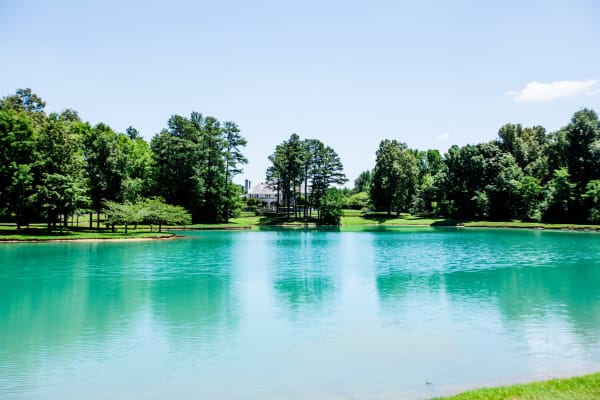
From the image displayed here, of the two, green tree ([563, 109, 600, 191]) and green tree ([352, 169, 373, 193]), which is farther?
green tree ([352, 169, 373, 193])

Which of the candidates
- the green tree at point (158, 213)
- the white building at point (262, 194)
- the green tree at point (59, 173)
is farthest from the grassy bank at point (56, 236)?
the white building at point (262, 194)

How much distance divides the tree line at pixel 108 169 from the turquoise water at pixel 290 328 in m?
24.7

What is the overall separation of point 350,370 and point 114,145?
59.5 m

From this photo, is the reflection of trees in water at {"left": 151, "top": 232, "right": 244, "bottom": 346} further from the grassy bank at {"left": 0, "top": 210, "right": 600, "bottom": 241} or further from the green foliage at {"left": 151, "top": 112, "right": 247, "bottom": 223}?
the green foliage at {"left": 151, "top": 112, "right": 247, "bottom": 223}

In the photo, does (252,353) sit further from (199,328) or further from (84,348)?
(84,348)

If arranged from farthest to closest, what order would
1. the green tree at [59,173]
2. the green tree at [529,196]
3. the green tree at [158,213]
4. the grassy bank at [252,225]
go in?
the green tree at [529,196] < the green tree at [158,213] < the green tree at [59,173] < the grassy bank at [252,225]

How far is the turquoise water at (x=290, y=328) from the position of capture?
1065 cm

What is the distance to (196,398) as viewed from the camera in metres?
9.78

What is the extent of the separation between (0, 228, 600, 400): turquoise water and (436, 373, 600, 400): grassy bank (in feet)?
5.01

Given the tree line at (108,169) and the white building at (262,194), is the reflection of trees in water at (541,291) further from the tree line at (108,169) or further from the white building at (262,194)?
the white building at (262,194)

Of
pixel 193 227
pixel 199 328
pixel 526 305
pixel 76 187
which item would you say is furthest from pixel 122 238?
pixel 526 305

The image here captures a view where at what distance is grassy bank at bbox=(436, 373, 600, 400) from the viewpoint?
313 inches

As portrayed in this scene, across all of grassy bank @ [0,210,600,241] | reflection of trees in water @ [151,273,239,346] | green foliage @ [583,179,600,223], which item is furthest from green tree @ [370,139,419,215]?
reflection of trees in water @ [151,273,239,346]

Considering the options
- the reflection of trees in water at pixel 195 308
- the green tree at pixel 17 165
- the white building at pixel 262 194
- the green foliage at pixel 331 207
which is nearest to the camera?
the reflection of trees in water at pixel 195 308
